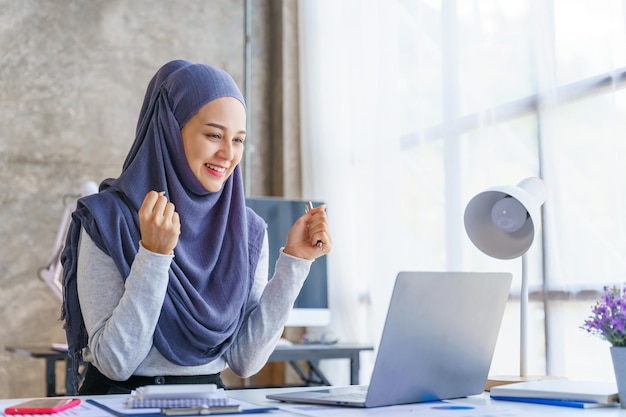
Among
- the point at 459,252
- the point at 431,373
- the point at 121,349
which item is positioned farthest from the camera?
the point at 459,252

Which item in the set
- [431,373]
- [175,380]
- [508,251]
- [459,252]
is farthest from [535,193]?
[459,252]

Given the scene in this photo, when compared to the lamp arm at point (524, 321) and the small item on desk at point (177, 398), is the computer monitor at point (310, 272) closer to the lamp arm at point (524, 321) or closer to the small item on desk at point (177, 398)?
the lamp arm at point (524, 321)

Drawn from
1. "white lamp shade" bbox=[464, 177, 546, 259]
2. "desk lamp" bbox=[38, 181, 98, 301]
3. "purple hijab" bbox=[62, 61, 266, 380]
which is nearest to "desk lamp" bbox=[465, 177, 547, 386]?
"white lamp shade" bbox=[464, 177, 546, 259]

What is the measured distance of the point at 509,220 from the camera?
192 cm

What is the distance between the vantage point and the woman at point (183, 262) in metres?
1.70

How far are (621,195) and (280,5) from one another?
8.56 ft

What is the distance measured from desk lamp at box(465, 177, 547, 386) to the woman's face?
1.91 ft

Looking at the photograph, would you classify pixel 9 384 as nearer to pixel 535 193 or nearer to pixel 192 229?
pixel 192 229

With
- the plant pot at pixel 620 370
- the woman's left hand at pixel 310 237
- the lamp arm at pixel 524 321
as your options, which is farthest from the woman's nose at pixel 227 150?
the plant pot at pixel 620 370

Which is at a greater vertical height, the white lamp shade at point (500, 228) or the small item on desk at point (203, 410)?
the white lamp shade at point (500, 228)

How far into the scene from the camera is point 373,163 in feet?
12.6

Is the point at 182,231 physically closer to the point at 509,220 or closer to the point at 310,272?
the point at 509,220

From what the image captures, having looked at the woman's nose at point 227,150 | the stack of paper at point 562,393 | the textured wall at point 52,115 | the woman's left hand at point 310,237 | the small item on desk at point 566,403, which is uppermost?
the textured wall at point 52,115

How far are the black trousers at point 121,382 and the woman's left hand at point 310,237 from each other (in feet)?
1.10
